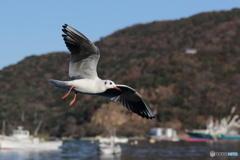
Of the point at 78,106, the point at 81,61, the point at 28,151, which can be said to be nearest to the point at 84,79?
the point at 81,61

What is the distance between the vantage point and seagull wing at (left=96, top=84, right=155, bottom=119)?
2172cm

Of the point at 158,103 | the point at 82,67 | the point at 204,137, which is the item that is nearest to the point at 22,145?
the point at 158,103

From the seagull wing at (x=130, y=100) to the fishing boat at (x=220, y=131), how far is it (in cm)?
12481

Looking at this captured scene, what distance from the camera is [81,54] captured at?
19453 millimetres

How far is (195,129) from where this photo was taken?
158875 mm

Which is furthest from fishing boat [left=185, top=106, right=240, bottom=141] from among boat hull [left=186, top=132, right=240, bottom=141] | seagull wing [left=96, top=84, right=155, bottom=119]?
seagull wing [left=96, top=84, right=155, bottom=119]

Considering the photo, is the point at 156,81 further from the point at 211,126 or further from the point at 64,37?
the point at 64,37

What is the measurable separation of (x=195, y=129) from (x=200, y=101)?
10465 millimetres

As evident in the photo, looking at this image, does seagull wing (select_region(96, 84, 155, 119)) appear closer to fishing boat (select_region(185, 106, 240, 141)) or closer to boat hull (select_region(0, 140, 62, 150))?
boat hull (select_region(0, 140, 62, 150))

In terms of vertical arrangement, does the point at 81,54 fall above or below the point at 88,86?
above

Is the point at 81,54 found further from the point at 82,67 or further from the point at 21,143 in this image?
the point at 21,143

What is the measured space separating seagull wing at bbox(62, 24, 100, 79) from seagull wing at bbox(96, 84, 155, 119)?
2293 millimetres

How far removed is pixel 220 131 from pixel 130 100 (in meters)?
140

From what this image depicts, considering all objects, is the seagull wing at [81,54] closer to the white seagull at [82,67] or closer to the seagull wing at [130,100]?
the white seagull at [82,67]
